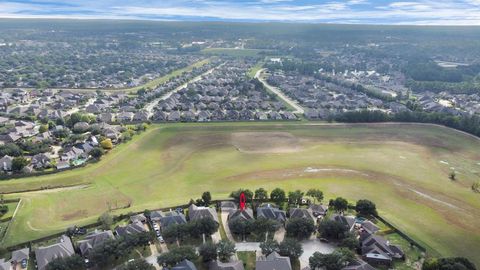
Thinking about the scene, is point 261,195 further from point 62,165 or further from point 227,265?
point 62,165

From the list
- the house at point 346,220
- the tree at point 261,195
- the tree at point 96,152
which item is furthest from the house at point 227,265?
the tree at point 96,152

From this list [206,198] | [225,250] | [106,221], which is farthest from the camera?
[206,198]

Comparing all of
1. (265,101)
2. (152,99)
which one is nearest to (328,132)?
(265,101)

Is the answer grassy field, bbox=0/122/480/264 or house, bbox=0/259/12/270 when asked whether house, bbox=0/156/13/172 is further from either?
house, bbox=0/259/12/270

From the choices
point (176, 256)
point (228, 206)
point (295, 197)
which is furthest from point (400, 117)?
point (176, 256)

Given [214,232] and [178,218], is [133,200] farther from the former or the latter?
[214,232]

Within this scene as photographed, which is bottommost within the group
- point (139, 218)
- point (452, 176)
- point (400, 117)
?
point (139, 218)

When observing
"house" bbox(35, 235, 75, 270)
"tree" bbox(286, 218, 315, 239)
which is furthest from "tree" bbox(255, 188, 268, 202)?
"house" bbox(35, 235, 75, 270)
